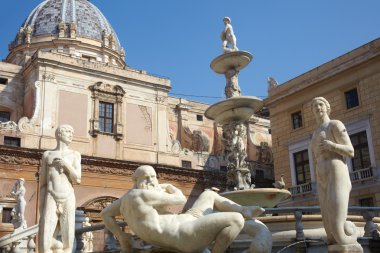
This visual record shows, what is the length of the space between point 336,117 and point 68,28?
908 inches

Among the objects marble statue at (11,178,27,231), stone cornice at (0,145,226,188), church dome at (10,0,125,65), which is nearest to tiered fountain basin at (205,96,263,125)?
marble statue at (11,178,27,231)

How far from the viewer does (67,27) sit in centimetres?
3869

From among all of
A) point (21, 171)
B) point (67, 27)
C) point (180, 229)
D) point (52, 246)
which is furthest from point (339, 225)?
point (67, 27)

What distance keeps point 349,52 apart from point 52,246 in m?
22.8

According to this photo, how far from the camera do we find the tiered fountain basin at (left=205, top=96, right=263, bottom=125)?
484 inches

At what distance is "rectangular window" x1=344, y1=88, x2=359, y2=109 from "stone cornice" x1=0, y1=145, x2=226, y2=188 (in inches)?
384

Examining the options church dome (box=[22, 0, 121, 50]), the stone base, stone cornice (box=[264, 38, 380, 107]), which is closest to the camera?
the stone base

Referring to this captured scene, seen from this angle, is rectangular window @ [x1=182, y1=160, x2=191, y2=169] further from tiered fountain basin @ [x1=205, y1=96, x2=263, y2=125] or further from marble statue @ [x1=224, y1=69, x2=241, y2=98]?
tiered fountain basin @ [x1=205, y1=96, x2=263, y2=125]

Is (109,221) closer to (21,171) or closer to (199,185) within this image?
(21,171)

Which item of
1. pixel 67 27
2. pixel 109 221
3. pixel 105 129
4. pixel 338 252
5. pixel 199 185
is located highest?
pixel 67 27

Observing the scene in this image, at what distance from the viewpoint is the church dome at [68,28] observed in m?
38.2

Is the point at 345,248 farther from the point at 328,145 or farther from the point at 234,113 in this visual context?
the point at 234,113

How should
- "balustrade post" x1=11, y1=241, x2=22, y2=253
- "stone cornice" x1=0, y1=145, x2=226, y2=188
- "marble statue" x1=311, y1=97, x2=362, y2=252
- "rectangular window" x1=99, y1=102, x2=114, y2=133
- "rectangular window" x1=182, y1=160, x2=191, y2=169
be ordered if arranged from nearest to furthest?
"marble statue" x1=311, y1=97, x2=362, y2=252, "balustrade post" x1=11, y1=241, x2=22, y2=253, "stone cornice" x1=0, y1=145, x2=226, y2=188, "rectangular window" x1=99, y1=102, x2=114, y2=133, "rectangular window" x1=182, y1=160, x2=191, y2=169

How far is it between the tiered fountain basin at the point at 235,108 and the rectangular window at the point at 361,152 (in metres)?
13.7
